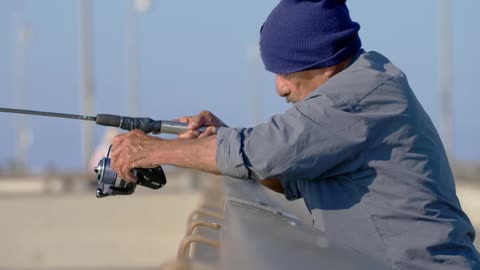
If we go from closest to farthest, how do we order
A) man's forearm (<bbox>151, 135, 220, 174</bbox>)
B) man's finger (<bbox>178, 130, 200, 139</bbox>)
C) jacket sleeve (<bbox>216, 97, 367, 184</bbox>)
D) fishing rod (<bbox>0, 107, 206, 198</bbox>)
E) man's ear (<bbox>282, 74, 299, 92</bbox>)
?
jacket sleeve (<bbox>216, 97, 367, 184</bbox>) < man's forearm (<bbox>151, 135, 220, 174</bbox>) < man's ear (<bbox>282, 74, 299, 92</bbox>) < man's finger (<bbox>178, 130, 200, 139</bbox>) < fishing rod (<bbox>0, 107, 206, 198</bbox>)

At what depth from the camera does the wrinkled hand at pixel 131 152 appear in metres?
4.18

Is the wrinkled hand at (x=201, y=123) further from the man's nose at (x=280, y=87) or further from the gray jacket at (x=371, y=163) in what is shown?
the gray jacket at (x=371, y=163)

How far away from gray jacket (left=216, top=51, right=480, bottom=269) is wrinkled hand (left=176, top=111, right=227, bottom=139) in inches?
25.2

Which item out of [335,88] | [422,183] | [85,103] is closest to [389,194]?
[422,183]

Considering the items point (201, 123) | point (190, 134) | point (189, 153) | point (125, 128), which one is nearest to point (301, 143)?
point (189, 153)

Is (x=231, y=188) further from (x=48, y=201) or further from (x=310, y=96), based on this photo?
(x=48, y=201)

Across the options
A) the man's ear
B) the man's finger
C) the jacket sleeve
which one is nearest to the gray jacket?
the jacket sleeve

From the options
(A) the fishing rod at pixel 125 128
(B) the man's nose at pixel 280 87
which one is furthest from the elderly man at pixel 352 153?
(A) the fishing rod at pixel 125 128

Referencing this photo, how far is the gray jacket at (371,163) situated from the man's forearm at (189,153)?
0.05 meters

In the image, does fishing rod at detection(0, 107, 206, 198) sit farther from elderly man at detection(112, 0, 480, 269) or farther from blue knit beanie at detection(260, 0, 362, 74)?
blue knit beanie at detection(260, 0, 362, 74)

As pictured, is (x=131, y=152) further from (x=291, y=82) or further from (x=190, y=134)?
(x=291, y=82)

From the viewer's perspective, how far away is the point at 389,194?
384 cm

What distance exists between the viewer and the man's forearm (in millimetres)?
3932

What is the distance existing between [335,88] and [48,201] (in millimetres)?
15096
